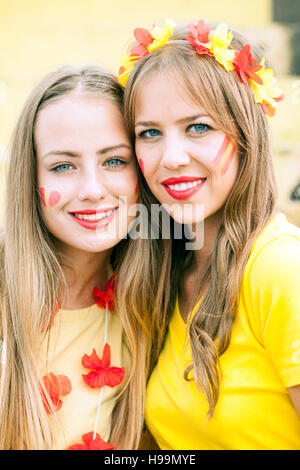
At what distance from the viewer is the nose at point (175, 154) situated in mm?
1850

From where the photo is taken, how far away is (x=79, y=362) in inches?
A: 83.4

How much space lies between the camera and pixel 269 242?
1766mm

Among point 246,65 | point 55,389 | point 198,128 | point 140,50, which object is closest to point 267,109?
point 246,65

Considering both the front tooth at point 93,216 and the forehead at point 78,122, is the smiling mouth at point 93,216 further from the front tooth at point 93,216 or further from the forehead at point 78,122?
the forehead at point 78,122

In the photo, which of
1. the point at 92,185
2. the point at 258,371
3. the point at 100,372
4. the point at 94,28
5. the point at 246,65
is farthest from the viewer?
the point at 94,28

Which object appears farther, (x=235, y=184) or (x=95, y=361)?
(x=95, y=361)

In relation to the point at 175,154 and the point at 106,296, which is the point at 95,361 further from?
the point at 175,154

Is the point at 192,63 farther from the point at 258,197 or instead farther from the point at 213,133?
the point at 258,197

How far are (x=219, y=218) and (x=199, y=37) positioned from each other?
26.5 inches

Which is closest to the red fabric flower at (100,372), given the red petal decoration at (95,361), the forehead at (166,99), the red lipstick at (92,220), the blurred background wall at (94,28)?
the red petal decoration at (95,361)

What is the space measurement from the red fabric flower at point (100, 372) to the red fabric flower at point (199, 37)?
122cm

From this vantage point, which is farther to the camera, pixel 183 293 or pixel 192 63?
pixel 183 293

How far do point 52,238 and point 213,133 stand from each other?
2.69 feet
